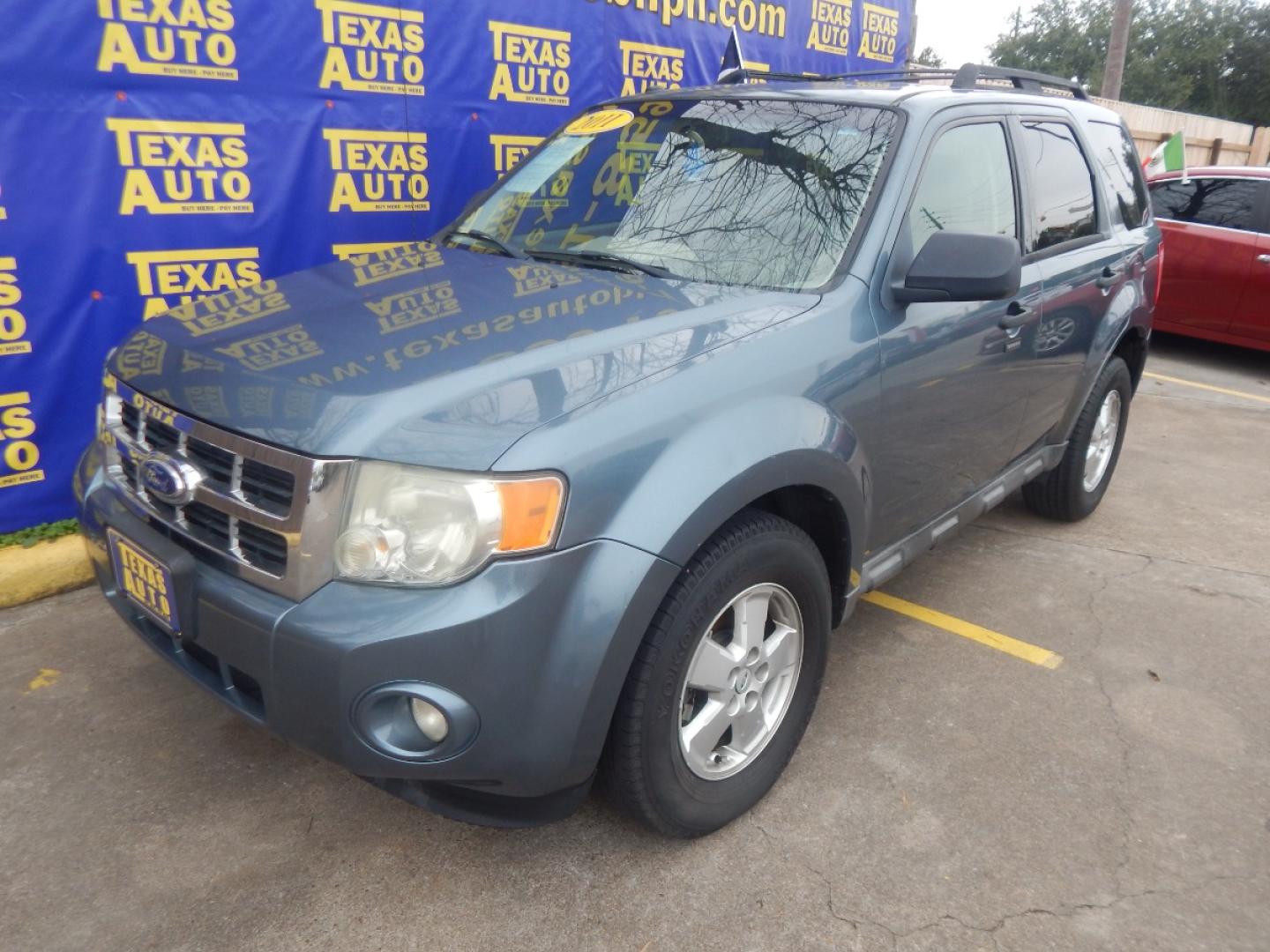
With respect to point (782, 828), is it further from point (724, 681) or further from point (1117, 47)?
point (1117, 47)

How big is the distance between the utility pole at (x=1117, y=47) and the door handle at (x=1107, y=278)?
1513 centimetres

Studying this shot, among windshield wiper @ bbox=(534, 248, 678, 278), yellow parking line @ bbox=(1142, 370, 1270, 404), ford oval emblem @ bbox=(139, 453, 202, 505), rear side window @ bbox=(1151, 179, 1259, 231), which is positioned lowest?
yellow parking line @ bbox=(1142, 370, 1270, 404)

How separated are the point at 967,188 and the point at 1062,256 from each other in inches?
29.0

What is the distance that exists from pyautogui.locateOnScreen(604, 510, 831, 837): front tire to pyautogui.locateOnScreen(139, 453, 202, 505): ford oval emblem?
1.03 metres

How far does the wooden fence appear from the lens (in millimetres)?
15523

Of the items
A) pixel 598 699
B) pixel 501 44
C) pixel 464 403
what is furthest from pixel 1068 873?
pixel 501 44

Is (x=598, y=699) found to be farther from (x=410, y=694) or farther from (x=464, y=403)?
(x=464, y=403)

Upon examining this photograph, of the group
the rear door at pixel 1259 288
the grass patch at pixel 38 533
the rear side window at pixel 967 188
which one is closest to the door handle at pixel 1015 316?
the rear side window at pixel 967 188

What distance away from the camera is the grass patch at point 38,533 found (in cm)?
386

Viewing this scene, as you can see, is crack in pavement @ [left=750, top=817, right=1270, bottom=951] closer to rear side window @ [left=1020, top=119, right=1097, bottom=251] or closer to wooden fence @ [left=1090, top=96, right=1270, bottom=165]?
rear side window @ [left=1020, top=119, right=1097, bottom=251]

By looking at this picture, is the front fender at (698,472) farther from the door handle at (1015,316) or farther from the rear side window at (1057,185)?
the rear side window at (1057,185)

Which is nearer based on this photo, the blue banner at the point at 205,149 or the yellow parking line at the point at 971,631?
the yellow parking line at the point at 971,631

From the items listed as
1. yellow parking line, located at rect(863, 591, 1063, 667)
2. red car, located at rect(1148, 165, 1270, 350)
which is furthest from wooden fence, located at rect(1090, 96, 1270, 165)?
yellow parking line, located at rect(863, 591, 1063, 667)

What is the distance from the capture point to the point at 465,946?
2.17 meters
